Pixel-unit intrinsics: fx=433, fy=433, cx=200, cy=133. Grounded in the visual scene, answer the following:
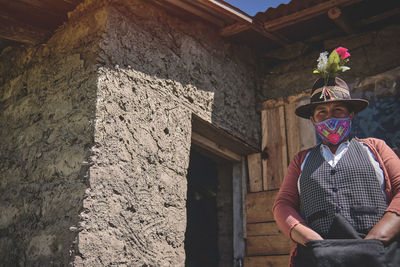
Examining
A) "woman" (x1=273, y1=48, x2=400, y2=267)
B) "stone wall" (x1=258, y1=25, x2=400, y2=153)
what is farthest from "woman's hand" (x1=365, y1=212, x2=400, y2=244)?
"stone wall" (x1=258, y1=25, x2=400, y2=153)

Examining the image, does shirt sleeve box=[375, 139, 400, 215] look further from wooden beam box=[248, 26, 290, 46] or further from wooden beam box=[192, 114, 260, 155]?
wooden beam box=[248, 26, 290, 46]

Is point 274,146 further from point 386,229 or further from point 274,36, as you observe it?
point 386,229

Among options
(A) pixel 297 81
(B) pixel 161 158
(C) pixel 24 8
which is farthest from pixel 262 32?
(C) pixel 24 8

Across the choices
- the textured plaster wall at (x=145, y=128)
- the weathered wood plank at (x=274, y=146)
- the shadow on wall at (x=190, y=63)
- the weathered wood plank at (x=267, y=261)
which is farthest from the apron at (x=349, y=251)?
the weathered wood plank at (x=274, y=146)

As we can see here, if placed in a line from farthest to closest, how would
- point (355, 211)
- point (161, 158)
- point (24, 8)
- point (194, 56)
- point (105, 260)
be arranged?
point (194, 56) < point (24, 8) < point (161, 158) < point (105, 260) < point (355, 211)

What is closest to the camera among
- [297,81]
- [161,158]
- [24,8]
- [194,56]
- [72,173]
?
[72,173]

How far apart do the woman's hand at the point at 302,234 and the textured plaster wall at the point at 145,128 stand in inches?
51.2

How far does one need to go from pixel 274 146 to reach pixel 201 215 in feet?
5.38

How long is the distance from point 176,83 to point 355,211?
2.11 metres

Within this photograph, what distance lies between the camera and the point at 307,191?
2.25 m

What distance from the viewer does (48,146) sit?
332 centimetres

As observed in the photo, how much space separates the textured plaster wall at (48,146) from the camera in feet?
9.64

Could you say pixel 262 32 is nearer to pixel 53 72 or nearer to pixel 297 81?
pixel 297 81

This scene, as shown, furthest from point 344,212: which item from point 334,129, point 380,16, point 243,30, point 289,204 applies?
point 380,16
